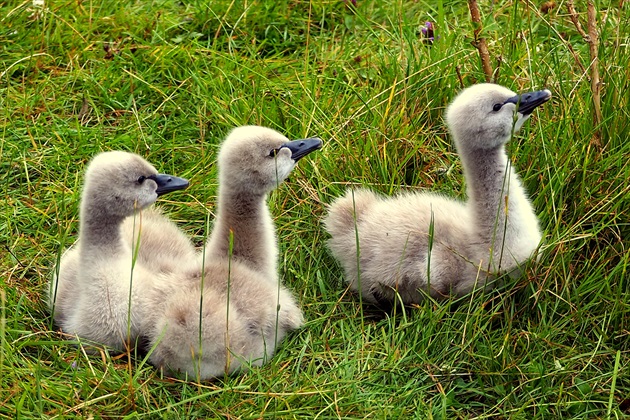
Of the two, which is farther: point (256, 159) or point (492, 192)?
point (492, 192)

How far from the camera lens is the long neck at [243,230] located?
4391 mm

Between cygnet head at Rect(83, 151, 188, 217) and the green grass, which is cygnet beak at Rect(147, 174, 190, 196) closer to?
cygnet head at Rect(83, 151, 188, 217)

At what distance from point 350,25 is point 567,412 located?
3204 mm

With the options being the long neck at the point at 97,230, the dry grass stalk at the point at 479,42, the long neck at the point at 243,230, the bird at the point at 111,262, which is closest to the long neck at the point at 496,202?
the dry grass stalk at the point at 479,42

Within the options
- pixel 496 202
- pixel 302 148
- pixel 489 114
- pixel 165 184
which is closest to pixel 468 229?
pixel 496 202

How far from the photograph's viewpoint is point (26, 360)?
405 cm

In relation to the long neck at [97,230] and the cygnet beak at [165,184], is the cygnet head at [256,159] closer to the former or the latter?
the cygnet beak at [165,184]

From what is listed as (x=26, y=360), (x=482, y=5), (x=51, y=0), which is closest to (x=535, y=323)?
(x=26, y=360)

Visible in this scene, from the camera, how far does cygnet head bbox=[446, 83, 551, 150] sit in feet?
14.4

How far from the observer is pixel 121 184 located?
4.11m

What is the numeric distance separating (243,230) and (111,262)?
1.94 feet

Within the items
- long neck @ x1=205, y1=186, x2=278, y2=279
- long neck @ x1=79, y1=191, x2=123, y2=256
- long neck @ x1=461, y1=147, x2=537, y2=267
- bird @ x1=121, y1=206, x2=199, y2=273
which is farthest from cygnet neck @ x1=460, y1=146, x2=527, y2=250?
long neck @ x1=79, y1=191, x2=123, y2=256

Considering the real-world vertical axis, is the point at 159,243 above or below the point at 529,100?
below

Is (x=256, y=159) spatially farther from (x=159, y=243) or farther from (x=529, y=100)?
(x=529, y=100)
